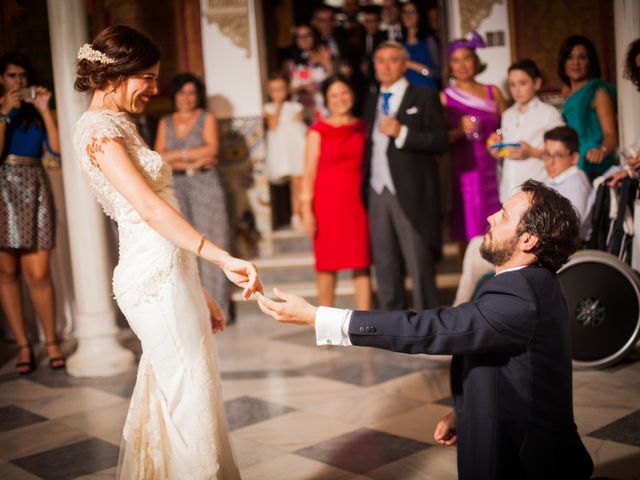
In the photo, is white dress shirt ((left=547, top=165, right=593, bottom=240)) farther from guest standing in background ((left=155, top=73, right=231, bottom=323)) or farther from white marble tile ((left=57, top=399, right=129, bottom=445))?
guest standing in background ((left=155, top=73, right=231, bottom=323))

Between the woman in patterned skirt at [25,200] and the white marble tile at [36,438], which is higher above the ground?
the woman in patterned skirt at [25,200]

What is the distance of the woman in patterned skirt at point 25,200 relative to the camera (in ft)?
15.0

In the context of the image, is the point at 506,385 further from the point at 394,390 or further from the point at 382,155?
the point at 382,155

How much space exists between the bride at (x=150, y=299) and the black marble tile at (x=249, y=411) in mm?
1144

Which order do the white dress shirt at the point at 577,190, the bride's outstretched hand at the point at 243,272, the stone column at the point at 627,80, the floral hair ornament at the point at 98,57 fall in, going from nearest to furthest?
the bride's outstretched hand at the point at 243,272 → the floral hair ornament at the point at 98,57 → the white dress shirt at the point at 577,190 → the stone column at the point at 627,80

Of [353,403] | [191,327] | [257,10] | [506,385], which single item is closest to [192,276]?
[191,327]

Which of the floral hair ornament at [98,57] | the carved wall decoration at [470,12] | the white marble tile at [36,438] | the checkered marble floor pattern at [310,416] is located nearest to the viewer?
the floral hair ornament at [98,57]

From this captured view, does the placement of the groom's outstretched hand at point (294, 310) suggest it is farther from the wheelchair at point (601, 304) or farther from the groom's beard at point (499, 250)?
the wheelchair at point (601, 304)

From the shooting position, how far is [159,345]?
229 centimetres

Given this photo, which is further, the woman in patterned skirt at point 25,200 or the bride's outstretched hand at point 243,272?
the woman in patterned skirt at point 25,200

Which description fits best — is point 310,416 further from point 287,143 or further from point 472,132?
point 287,143

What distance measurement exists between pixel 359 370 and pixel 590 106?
1.98m

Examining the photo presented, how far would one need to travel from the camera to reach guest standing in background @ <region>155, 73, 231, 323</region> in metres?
5.71

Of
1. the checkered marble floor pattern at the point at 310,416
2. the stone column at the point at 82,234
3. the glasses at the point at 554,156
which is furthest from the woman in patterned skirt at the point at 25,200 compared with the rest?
the glasses at the point at 554,156
